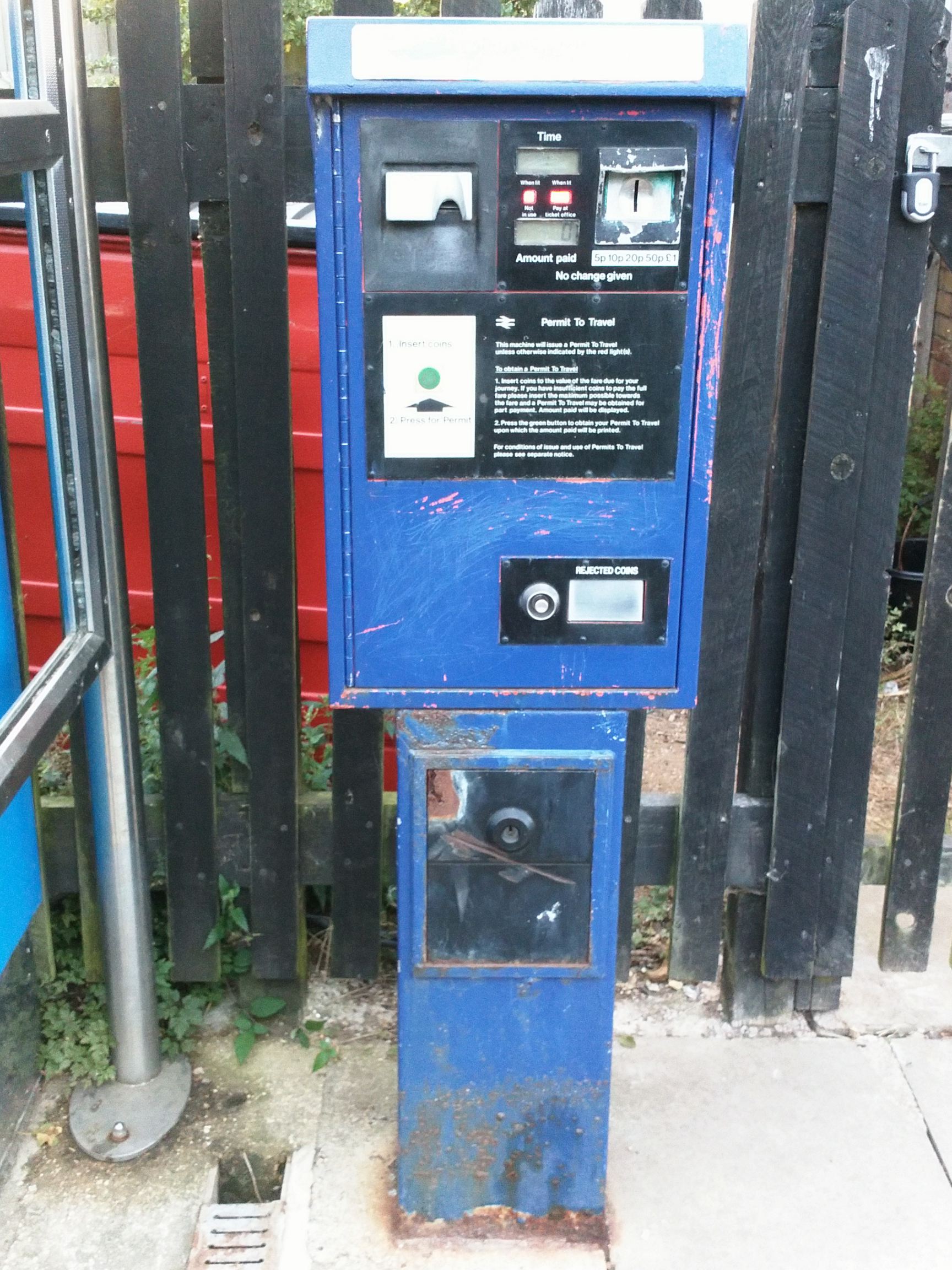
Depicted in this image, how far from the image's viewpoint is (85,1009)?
2.65m

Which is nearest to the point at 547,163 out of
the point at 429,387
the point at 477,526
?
the point at 429,387

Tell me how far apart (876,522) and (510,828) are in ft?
3.33

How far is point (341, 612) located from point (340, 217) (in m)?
0.55

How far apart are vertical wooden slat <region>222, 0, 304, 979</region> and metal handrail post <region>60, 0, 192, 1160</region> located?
24 cm

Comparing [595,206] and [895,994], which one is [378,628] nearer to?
[595,206]

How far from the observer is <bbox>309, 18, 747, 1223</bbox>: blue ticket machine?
1.57 metres

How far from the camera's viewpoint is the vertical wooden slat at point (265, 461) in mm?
2148

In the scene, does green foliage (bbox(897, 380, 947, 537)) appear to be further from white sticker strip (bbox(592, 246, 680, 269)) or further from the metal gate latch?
white sticker strip (bbox(592, 246, 680, 269))

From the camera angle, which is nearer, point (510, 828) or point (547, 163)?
point (547, 163)

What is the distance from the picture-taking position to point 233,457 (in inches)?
95.9

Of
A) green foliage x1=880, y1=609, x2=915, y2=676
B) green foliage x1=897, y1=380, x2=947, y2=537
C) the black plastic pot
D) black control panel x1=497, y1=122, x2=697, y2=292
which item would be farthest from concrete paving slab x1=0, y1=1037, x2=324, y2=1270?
green foliage x1=897, y1=380, x2=947, y2=537

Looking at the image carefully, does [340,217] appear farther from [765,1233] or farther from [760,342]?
[765,1233]

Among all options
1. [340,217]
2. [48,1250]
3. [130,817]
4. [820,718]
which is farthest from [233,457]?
[48,1250]

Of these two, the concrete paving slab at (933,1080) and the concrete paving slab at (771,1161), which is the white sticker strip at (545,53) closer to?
the concrete paving slab at (771,1161)
